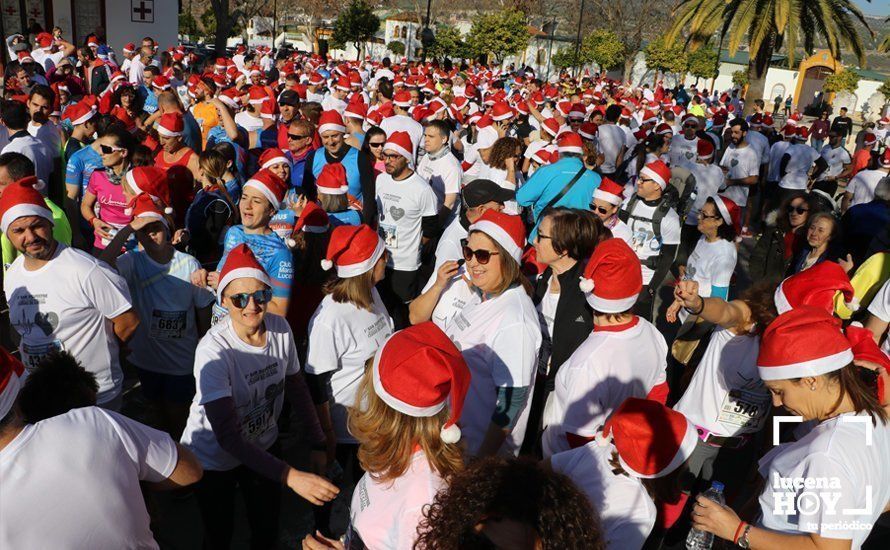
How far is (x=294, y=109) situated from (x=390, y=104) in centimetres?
249

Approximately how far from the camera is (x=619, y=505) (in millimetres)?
2514

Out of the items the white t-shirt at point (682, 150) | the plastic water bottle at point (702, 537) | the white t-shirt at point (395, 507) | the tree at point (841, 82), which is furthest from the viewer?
the tree at point (841, 82)

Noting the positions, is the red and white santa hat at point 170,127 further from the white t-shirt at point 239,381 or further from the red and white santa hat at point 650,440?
the red and white santa hat at point 650,440

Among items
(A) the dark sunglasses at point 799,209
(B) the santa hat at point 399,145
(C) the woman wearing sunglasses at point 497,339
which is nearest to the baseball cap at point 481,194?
(C) the woman wearing sunglasses at point 497,339

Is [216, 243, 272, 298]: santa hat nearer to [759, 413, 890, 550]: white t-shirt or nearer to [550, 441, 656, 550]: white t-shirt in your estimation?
[550, 441, 656, 550]: white t-shirt

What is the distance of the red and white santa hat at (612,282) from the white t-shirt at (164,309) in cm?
242

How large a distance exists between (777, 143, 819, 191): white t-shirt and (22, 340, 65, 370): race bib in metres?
11.1

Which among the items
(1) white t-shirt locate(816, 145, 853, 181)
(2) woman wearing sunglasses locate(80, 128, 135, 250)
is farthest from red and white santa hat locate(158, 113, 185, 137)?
(1) white t-shirt locate(816, 145, 853, 181)

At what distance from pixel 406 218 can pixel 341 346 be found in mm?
2593

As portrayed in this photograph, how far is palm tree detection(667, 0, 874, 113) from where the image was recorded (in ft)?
61.3

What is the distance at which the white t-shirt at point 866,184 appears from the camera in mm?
9031

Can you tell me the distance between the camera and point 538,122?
12.7 metres

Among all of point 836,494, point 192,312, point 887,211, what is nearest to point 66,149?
point 192,312

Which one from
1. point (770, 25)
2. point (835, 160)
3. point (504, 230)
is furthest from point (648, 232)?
point (770, 25)
